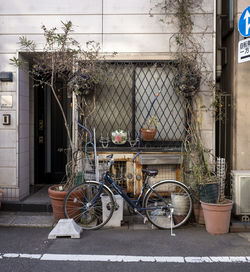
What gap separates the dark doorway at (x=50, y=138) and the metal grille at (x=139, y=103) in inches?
76.3

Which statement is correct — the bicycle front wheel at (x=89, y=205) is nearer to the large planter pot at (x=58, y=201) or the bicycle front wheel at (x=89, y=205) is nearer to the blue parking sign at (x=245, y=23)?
the large planter pot at (x=58, y=201)

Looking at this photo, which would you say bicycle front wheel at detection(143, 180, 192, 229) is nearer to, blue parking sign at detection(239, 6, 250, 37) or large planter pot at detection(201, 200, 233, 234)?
large planter pot at detection(201, 200, 233, 234)

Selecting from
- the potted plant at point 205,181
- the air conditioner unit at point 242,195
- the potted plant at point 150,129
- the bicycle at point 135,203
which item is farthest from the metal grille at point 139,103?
the air conditioner unit at point 242,195

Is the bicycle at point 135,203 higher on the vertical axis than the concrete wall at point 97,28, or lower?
lower

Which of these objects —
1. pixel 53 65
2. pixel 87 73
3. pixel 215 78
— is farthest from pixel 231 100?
pixel 53 65

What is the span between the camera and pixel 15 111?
24.0 ft

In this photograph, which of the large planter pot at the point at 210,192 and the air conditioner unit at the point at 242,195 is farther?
the air conditioner unit at the point at 242,195

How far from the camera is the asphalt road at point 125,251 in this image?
4.47 meters

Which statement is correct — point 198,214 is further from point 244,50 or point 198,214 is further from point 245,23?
point 245,23

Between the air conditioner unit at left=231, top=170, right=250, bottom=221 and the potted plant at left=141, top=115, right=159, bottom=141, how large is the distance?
1918mm

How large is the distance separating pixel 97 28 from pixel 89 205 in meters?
3.88

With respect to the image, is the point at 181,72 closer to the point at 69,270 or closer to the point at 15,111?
the point at 15,111

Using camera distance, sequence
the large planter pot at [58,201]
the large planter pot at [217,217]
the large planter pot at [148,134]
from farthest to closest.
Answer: the large planter pot at [148,134] → the large planter pot at [58,201] → the large planter pot at [217,217]

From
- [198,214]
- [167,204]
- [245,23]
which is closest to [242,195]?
[198,214]
